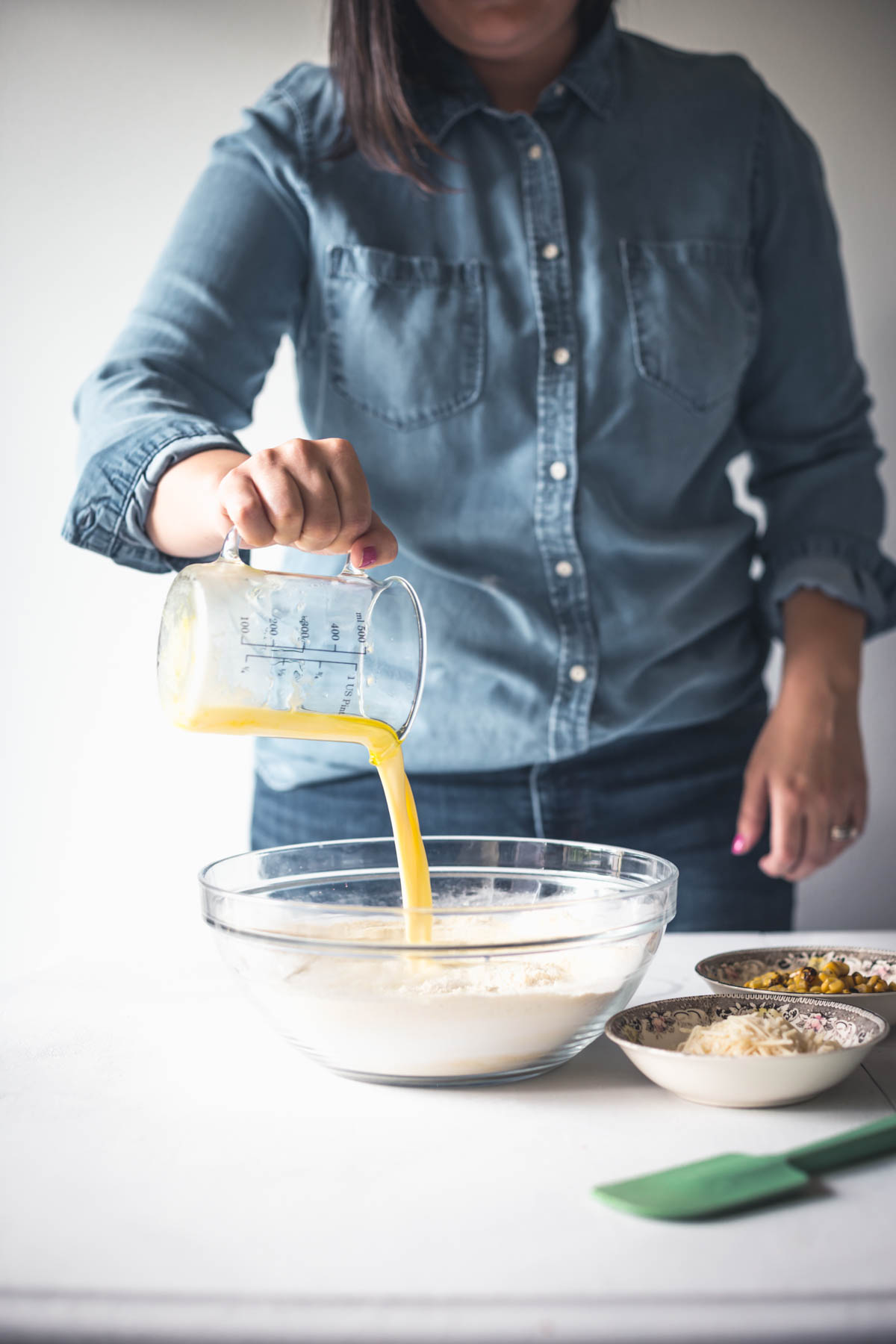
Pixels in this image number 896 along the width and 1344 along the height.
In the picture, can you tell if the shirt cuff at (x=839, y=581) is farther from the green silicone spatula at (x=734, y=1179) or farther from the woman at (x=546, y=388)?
the green silicone spatula at (x=734, y=1179)

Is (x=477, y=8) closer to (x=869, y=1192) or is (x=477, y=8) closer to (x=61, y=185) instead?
(x=61, y=185)

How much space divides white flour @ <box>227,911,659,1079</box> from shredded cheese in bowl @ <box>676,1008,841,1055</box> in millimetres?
A: 66

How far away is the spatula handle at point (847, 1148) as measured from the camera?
0.61 meters

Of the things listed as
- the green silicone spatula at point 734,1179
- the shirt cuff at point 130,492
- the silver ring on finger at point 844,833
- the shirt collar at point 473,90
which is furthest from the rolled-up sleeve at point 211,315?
the silver ring on finger at point 844,833

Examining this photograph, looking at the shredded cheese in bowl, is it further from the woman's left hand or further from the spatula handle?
the woman's left hand

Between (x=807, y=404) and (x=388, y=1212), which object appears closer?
(x=388, y=1212)

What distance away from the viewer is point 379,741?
91 centimetres

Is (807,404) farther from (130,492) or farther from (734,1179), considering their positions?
(734,1179)

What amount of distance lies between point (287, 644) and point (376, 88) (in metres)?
0.84

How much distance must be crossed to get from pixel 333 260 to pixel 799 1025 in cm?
100

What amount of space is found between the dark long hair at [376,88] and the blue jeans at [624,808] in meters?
0.72

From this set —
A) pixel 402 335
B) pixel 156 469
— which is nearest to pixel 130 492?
pixel 156 469

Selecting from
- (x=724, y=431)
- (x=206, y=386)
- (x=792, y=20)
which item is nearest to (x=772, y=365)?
(x=724, y=431)

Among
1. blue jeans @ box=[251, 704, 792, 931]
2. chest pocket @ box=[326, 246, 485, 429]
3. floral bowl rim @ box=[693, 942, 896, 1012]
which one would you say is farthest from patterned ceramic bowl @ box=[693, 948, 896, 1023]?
chest pocket @ box=[326, 246, 485, 429]
